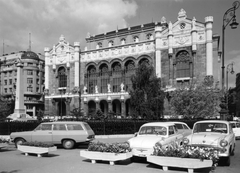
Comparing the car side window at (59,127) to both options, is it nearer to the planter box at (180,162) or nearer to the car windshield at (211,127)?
the planter box at (180,162)

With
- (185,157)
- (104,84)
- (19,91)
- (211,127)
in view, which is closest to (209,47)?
(104,84)

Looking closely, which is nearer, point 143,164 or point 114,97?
point 143,164

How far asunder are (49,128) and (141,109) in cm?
1172

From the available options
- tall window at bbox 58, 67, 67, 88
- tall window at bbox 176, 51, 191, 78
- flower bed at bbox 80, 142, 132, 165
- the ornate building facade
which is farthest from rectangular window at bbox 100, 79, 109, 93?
flower bed at bbox 80, 142, 132, 165

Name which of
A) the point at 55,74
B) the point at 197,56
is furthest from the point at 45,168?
the point at 55,74

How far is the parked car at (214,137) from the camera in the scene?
29.4 feet

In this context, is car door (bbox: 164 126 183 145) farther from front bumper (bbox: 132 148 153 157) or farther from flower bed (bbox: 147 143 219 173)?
flower bed (bbox: 147 143 219 173)

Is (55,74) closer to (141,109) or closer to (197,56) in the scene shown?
(197,56)

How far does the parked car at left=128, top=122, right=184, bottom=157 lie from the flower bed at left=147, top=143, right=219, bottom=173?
0.85m

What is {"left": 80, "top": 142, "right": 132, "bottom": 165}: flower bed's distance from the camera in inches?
361

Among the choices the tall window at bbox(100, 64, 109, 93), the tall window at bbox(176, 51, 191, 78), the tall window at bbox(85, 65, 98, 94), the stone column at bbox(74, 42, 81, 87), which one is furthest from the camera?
the stone column at bbox(74, 42, 81, 87)

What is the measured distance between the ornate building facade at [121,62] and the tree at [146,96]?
8.89 metres

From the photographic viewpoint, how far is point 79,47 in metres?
52.1

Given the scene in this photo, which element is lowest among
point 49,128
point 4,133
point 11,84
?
point 4,133
